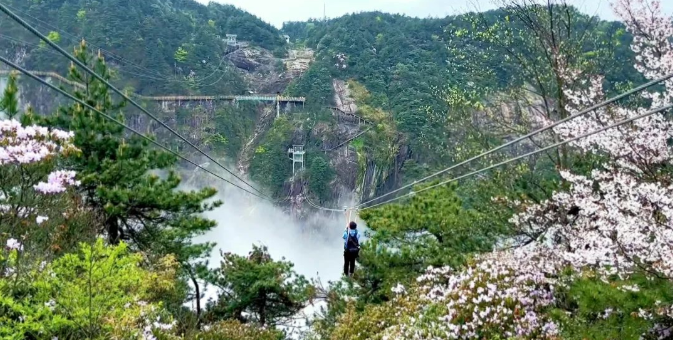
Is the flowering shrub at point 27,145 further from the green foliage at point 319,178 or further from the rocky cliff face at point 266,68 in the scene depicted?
the rocky cliff face at point 266,68

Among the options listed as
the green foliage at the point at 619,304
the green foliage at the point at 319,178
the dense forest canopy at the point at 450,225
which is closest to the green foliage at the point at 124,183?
the dense forest canopy at the point at 450,225

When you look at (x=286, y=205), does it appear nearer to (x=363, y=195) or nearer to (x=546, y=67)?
(x=363, y=195)

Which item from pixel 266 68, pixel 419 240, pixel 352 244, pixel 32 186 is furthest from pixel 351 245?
pixel 266 68

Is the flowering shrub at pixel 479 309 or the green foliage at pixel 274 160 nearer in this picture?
the flowering shrub at pixel 479 309

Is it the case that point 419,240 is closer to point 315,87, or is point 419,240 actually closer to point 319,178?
point 319,178

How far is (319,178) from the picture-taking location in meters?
49.4

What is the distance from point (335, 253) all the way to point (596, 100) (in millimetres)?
40103

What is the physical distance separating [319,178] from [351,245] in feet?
132

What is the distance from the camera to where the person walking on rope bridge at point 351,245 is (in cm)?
888

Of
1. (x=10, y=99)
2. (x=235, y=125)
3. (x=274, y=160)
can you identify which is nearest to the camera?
(x=10, y=99)

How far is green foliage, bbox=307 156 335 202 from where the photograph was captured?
49312 mm

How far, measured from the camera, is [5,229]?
5309 mm

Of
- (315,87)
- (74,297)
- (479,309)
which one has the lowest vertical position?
(479,309)

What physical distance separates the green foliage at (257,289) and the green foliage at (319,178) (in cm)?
3647
